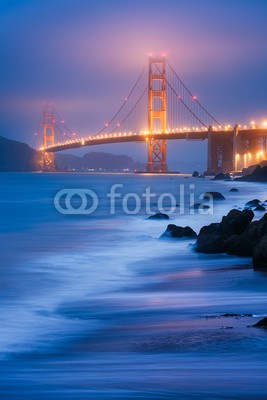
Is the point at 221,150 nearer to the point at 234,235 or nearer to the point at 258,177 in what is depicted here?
the point at 258,177

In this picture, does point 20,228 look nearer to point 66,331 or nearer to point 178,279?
point 178,279

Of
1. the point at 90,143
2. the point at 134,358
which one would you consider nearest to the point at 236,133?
the point at 90,143

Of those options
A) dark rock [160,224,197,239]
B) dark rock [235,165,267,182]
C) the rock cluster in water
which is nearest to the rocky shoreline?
the rock cluster in water

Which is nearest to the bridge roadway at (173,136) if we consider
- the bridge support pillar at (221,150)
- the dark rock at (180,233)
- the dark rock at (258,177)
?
the bridge support pillar at (221,150)

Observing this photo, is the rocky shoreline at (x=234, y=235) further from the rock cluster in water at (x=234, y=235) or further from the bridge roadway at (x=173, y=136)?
the bridge roadway at (x=173, y=136)

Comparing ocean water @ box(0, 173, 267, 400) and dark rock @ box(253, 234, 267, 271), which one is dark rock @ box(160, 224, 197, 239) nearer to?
ocean water @ box(0, 173, 267, 400)

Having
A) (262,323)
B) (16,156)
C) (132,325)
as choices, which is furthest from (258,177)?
(16,156)
